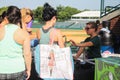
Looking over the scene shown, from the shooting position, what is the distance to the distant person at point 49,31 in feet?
15.4

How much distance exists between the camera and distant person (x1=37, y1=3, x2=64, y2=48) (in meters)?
4.69

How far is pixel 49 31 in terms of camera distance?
4738 mm

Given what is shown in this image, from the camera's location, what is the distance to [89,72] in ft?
17.5

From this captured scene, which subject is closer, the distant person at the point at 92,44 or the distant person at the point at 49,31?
the distant person at the point at 49,31

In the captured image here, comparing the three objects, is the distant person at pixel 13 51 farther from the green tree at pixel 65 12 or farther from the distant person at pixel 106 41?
the green tree at pixel 65 12

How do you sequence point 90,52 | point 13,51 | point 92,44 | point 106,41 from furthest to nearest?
point 106,41 → point 90,52 → point 92,44 → point 13,51

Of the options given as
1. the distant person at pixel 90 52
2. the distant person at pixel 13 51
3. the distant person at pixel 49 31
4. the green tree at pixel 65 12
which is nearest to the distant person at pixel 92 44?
the distant person at pixel 90 52

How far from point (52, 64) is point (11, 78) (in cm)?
69

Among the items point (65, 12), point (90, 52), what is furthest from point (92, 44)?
point (65, 12)

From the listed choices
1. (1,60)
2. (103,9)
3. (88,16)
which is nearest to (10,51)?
(1,60)

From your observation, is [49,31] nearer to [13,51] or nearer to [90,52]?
[13,51]

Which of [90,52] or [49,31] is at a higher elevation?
[49,31]

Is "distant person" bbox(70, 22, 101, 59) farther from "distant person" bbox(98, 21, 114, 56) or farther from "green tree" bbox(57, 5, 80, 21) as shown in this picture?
"green tree" bbox(57, 5, 80, 21)

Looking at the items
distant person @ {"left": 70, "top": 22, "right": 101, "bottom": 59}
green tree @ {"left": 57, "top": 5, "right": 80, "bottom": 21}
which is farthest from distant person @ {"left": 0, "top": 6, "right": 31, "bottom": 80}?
green tree @ {"left": 57, "top": 5, "right": 80, "bottom": 21}
